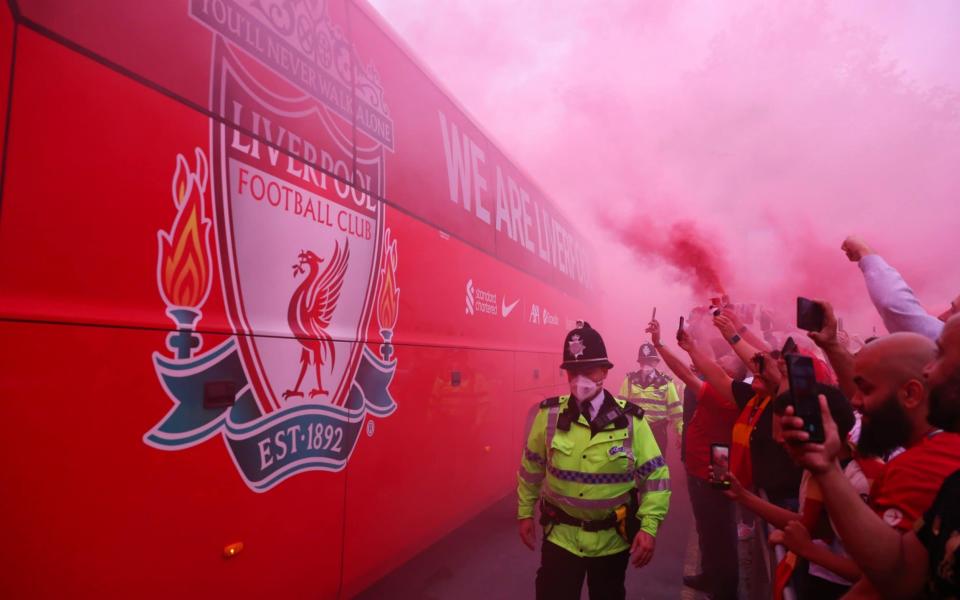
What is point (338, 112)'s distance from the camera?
10.6 feet

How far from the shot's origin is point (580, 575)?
2.92 meters

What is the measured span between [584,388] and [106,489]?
2.19m

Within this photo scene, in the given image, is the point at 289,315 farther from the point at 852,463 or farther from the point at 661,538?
the point at 661,538

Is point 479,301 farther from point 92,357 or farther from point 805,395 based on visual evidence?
point 805,395

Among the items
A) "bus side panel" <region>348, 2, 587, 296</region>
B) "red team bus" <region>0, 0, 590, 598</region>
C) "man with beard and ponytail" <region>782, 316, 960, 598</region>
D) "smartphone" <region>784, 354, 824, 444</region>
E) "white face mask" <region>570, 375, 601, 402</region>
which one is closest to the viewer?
"man with beard and ponytail" <region>782, 316, 960, 598</region>

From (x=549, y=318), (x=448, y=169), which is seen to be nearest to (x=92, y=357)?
(x=448, y=169)

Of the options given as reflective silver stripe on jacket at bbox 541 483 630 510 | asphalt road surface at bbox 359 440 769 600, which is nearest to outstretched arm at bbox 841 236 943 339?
reflective silver stripe on jacket at bbox 541 483 630 510

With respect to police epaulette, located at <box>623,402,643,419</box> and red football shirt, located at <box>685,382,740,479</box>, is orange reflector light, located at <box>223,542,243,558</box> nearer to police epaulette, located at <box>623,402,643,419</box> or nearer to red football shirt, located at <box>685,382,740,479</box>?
police epaulette, located at <box>623,402,643,419</box>

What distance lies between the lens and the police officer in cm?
290

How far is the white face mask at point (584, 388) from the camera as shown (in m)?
3.10

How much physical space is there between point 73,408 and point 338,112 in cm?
202

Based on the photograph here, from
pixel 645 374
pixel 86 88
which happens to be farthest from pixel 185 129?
pixel 645 374

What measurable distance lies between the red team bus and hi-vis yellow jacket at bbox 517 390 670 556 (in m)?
1.09

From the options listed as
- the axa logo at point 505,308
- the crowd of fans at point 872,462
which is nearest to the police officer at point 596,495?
the crowd of fans at point 872,462
